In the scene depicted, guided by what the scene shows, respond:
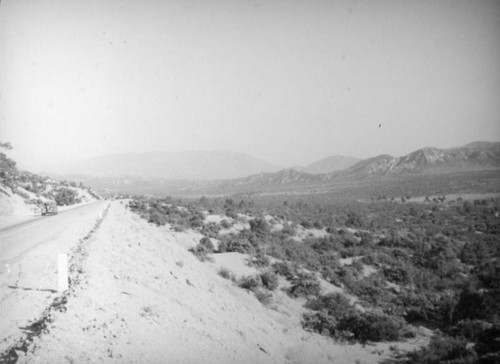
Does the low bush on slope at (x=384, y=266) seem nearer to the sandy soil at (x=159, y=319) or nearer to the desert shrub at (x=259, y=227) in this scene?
the desert shrub at (x=259, y=227)

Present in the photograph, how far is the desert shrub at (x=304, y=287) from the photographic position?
14492mm

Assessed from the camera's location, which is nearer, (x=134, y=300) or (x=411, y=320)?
(x=134, y=300)

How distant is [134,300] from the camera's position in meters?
7.54

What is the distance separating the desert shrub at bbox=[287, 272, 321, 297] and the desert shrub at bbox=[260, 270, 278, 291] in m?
0.77

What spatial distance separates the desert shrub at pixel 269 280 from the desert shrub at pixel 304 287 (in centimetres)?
77

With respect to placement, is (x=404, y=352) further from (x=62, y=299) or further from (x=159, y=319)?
(x=62, y=299)

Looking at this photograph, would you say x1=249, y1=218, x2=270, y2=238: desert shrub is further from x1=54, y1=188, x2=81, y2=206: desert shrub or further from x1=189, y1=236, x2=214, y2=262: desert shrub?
x1=54, y1=188, x2=81, y2=206: desert shrub

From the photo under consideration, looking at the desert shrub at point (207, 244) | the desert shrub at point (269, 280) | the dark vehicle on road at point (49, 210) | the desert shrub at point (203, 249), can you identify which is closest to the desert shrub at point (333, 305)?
the desert shrub at point (269, 280)

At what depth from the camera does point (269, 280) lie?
14.7 meters

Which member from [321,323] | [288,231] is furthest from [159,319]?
[288,231]

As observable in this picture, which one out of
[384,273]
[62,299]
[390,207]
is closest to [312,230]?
[384,273]

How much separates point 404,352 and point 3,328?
1091 centimetres

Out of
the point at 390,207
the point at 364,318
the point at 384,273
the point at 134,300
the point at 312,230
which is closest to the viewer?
the point at 134,300

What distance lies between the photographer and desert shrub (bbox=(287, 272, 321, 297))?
14492 millimetres
